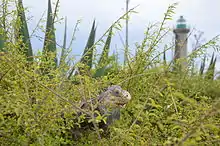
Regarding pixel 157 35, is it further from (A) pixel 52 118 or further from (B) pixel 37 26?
(A) pixel 52 118

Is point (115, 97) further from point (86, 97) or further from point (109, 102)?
point (86, 97)

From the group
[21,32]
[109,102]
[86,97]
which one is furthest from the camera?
[21,32]

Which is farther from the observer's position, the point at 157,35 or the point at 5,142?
the point at 157,35

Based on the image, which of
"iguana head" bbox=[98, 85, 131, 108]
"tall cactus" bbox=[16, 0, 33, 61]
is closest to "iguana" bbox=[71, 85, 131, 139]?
"iguana head" bbox=[98, 85, 131, 108]

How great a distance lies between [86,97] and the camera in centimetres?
154

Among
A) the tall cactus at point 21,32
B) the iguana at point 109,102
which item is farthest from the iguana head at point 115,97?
the tall cactus at point 21,32

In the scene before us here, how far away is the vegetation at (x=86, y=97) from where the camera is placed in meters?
1.18

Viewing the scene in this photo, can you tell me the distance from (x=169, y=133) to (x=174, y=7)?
0.62 metres

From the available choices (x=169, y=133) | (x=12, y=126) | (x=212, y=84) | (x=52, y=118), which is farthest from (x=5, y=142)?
(x=212, y=84)

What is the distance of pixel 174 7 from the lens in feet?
6.81

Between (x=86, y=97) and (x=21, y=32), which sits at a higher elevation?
(x=21, y=32)

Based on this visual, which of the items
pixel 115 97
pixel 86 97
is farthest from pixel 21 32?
pixel 86 97

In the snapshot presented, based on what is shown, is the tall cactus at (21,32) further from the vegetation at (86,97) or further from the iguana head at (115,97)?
the iguana head at (115,97)

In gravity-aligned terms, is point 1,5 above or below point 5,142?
above
